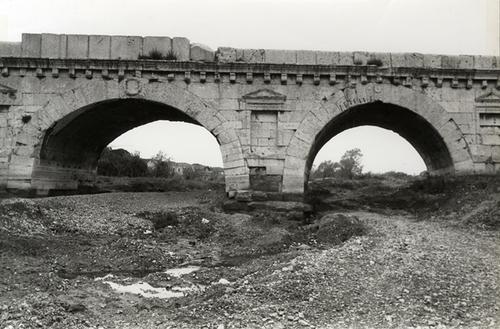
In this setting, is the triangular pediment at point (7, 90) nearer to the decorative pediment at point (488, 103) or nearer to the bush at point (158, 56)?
the bush at point (158, 56)

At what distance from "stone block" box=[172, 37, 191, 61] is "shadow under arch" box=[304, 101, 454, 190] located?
3594 mm

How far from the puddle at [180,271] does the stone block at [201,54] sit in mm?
5231

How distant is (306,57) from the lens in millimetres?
10352

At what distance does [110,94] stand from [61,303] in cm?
604

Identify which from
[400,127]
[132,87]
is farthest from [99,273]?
[400,127]

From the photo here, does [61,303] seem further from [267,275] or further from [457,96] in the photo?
[457,96]

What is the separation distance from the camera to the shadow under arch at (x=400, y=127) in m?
10.6

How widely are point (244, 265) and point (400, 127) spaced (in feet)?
23.3

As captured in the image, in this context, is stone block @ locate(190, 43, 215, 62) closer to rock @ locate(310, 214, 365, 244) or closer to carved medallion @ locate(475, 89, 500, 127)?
rock @ locate(310, 214, 365, 244)

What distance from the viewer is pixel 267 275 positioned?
6105 millimetres

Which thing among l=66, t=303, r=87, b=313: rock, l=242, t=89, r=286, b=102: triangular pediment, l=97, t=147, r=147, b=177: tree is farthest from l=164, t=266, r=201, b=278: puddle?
l=97, t=147, r=147, b=177: tree

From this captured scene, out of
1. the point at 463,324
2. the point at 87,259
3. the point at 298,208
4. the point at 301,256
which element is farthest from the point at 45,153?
the point at 463,324

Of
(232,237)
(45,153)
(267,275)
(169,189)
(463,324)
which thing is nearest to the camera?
(463,324)

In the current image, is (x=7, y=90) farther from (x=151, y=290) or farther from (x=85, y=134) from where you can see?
(x=151, y=290)
